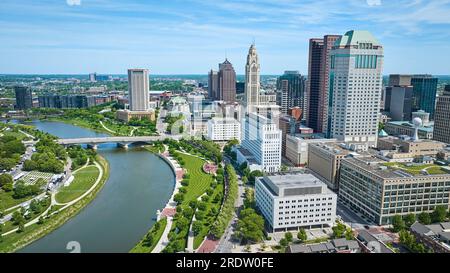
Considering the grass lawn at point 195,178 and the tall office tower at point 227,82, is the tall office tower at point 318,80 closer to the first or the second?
the grass lawn at point 195,178

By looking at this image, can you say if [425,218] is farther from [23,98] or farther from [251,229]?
[23,98]

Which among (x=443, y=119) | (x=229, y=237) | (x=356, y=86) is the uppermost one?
(x=356, y=86)

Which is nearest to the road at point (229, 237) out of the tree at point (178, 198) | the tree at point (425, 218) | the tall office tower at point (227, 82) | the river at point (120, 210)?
the tree at point (178, 198)

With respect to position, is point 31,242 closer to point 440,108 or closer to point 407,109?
point 440,108

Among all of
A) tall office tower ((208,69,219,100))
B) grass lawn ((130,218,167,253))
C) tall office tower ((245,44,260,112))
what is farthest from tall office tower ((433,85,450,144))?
tall office tower ((208,69,219,100))

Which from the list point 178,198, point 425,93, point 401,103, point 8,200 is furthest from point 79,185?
point 425,93

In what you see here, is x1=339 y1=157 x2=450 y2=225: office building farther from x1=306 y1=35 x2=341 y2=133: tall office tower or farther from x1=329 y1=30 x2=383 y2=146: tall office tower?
x1=306 y1=35 x2=341 y2=133: tall office tower
